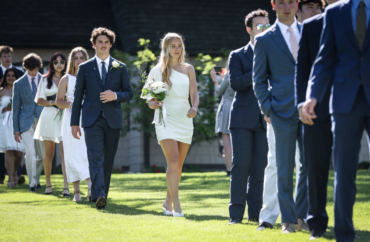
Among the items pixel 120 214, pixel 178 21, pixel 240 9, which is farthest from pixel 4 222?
pixel 240 9

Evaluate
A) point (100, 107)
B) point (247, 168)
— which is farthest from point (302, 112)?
point (100, 107)

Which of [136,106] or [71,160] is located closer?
[71,160]

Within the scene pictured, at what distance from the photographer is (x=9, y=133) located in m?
12.4

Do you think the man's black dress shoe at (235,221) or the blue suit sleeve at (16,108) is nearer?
the man's black dress shoe at (235,221)

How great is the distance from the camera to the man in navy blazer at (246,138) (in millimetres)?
6137

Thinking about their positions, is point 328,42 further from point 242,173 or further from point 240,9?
point 240,9

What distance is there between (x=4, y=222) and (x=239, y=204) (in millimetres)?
2672

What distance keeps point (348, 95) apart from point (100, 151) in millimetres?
4588

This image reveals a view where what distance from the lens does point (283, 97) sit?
5.25 metres

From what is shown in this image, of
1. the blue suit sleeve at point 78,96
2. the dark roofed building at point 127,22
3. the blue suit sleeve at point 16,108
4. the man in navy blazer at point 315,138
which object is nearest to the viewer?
the man in navy blazer at point 315,138

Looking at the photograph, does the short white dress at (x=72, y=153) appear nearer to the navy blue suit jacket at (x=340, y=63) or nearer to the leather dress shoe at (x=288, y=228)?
the leather dress shoe at (x=288, y=228)

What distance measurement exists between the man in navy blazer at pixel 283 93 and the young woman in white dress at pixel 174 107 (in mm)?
2039

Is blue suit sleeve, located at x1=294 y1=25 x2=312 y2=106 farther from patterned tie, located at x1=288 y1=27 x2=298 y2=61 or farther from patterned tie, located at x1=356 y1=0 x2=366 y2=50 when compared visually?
patterned tie, located at x1=356 y1=0 x2=366 y2=50

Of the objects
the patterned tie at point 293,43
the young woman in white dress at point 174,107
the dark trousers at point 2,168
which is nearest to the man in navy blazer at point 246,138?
the patterned tie at point 293,43
